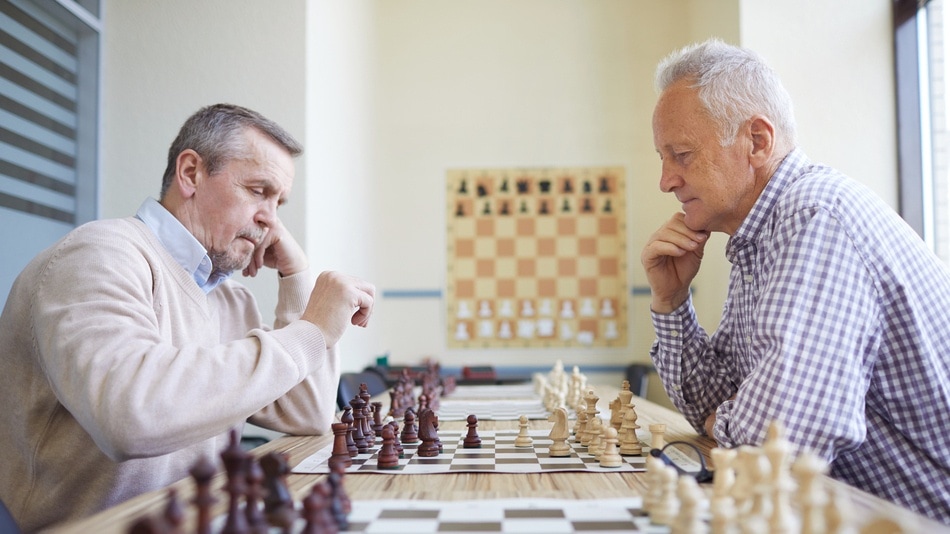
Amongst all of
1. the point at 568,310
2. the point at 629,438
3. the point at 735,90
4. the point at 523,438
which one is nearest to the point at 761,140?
the point at 735,90

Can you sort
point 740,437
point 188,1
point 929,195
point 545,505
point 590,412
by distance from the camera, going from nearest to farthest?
point 545,505 → point 740,437 → point 590,412 → point 188,1 → point 929,195

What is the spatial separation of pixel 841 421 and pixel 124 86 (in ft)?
10.8

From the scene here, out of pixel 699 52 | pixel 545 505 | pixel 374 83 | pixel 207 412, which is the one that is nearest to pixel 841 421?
pixel 545 505

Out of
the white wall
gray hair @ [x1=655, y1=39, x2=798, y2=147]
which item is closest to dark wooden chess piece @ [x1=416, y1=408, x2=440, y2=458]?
gray hair @ [x1=655, y1=39, x2=798, y2=147]

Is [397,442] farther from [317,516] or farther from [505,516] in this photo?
[317,516]

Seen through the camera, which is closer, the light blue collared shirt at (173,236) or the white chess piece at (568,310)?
the light blue collared shirt at (173,236)

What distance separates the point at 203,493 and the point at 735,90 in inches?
56.0

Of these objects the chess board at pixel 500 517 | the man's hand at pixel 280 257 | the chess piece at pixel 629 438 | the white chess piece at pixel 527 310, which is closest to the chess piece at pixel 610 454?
the chess piece at pixel 629 438

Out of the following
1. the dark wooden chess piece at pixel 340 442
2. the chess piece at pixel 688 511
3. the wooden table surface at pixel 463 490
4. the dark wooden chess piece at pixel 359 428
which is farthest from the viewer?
the dark wooden chess piece at pixel 359 428

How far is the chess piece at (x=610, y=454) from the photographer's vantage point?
1409 millimetres

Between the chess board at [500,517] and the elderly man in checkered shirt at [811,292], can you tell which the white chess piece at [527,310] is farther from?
the chess board at [500,517]

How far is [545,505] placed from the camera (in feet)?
3.55

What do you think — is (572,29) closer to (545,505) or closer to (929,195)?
(929,195)

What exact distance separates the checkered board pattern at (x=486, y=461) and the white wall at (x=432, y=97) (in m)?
1.98
